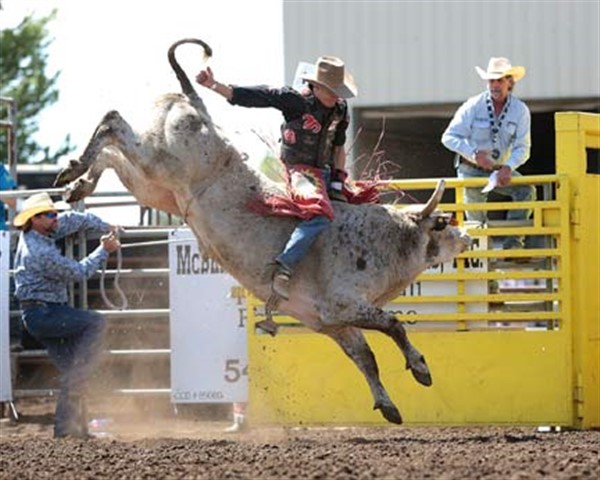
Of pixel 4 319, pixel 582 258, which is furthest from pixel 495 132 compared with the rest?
A: pixel 4 319

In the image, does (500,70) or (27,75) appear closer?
(500,70)

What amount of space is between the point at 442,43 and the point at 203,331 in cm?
356

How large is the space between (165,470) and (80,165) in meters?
2.36

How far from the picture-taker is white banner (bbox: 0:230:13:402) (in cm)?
1166

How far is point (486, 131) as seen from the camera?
10.1 meters

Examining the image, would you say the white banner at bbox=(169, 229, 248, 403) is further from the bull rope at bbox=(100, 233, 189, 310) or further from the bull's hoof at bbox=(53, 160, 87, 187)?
the bull's hoof at bbox=(53, 160, 87, 187)

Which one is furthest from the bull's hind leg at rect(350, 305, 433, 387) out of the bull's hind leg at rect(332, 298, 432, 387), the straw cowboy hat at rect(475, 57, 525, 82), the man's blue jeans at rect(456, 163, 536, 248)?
the straw cowboy hat at rect(475, 57, 525, 82)

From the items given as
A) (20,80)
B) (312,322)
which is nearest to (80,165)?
(312,322)

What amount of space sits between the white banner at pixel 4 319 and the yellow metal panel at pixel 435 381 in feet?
8.06

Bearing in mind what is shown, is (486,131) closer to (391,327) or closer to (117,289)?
(391,327)

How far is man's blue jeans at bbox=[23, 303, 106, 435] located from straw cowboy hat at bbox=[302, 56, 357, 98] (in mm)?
2573

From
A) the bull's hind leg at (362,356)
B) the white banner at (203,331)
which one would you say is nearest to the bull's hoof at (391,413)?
the bull's hind leg at (362,356)

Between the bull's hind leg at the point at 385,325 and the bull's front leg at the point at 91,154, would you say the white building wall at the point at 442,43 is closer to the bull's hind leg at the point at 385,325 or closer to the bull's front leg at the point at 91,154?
the bull's front leg at the point at 91,154

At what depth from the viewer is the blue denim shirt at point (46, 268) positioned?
10336 millimetres
